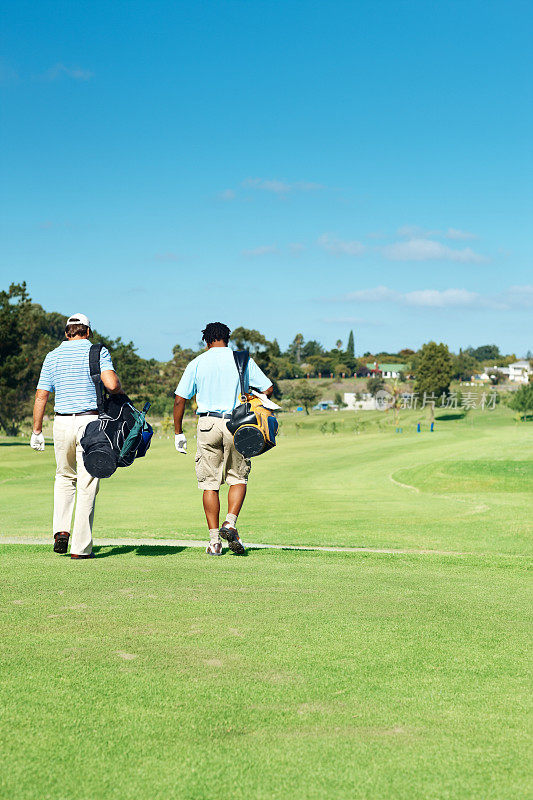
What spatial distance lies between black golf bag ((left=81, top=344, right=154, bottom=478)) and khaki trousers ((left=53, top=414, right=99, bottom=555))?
9.1 inches

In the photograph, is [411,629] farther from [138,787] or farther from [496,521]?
[496,521]

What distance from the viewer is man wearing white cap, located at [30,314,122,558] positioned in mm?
7918

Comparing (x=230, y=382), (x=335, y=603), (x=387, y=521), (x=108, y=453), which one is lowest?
(x=387, y=521)

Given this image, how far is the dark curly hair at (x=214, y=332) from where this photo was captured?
8805 millimetres

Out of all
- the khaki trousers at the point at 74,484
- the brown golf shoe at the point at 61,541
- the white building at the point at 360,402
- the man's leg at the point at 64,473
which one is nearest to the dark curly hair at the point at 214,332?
the khaki trousers at the point at 74,484

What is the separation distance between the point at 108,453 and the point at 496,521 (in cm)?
949

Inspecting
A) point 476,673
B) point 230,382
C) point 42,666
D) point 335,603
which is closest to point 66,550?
point 230,382

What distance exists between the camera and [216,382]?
28.0 feet

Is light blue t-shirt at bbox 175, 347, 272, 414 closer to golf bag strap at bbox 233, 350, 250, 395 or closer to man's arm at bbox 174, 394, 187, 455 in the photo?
golf bag strap at bbox 233, 350, 250, 395

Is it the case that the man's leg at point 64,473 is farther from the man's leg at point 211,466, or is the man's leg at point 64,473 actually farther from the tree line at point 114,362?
the tree line at point 114,362

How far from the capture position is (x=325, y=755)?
123 inches

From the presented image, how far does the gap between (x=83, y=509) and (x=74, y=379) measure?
4.43 ft

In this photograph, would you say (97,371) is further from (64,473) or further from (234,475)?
(234,475)

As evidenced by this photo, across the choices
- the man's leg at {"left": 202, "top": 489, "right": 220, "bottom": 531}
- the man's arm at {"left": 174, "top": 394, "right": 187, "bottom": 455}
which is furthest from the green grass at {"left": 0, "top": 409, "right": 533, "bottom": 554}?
the man's arm at {"left": 174, "top": 394, "right": 187, "bottom": 455}
